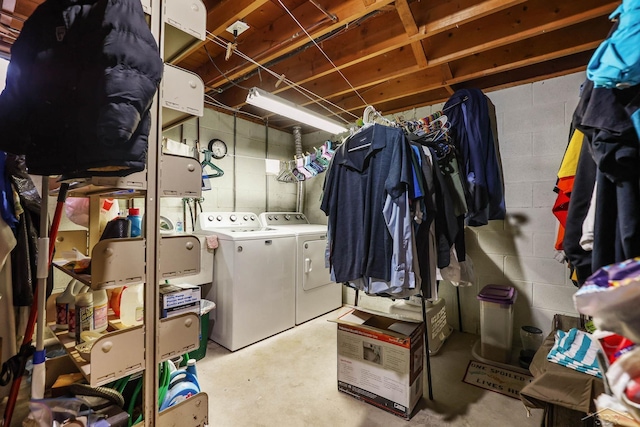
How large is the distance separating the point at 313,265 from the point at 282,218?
84 centimetres

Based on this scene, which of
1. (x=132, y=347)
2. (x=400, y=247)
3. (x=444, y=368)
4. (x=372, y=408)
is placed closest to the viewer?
(x=132, y=347)

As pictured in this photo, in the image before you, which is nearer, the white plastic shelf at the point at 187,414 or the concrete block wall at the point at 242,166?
the white plastic shelf at the point at 187,414

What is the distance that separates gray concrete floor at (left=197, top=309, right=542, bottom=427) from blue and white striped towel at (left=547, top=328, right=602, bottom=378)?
56cm

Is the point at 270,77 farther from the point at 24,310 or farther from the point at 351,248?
the point at 24,310

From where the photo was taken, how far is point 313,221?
4016 millimetres

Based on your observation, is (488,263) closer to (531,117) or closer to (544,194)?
(544,194)

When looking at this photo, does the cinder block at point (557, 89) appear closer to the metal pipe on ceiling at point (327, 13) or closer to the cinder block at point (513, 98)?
the cinder block at point (513, 98)

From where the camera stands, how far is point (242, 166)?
3441mm

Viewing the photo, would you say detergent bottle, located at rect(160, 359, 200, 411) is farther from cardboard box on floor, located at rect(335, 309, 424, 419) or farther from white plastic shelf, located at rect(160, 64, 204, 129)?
white plastic shelf, located at rect(160, 64, 204, 129)

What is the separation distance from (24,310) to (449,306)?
330 cm

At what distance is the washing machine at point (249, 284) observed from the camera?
7.95 feet

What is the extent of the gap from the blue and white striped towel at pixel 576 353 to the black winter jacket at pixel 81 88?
1929 millimetres

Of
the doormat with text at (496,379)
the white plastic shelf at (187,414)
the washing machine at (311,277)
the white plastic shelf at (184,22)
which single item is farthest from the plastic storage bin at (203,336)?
the doormat with text at (496,379)

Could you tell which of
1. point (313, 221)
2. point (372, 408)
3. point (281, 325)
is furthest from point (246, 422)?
point (313, 221)
